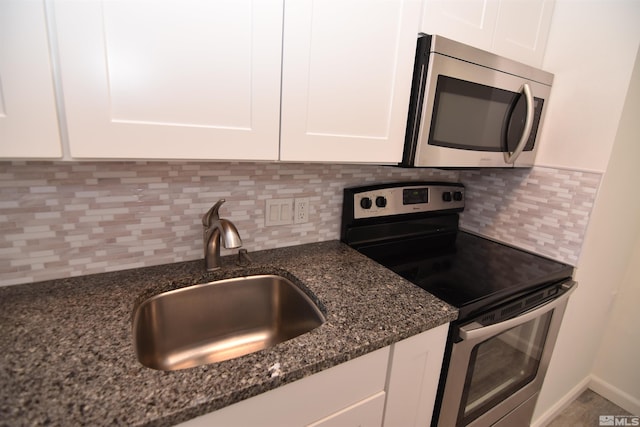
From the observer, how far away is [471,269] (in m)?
1.28

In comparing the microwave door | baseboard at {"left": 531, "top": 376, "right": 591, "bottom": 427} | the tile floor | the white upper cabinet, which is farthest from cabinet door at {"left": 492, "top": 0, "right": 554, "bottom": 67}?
the tile floor

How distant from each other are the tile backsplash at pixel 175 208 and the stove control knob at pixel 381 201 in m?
0.10

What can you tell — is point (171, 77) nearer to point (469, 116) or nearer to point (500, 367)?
point (469, 116)

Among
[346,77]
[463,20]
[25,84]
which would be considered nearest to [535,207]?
[463,20]

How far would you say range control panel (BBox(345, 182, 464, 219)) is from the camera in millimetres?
1376

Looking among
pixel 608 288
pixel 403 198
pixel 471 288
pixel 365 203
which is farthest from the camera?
pixel 608 288

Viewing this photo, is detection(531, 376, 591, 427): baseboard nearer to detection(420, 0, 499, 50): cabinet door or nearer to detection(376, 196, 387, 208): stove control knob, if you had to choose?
detection(376, 196, 387, 208): stove control knob

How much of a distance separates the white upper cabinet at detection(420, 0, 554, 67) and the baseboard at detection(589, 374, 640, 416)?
195cm

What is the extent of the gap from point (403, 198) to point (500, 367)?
2.61 ft

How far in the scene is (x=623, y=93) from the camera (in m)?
1.17

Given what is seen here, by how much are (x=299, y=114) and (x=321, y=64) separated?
0.49ft

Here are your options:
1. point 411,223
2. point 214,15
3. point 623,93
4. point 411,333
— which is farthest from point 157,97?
point 623,93

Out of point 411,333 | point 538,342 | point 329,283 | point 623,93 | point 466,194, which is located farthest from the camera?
point 466,194

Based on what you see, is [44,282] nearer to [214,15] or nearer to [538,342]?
[214,15]
